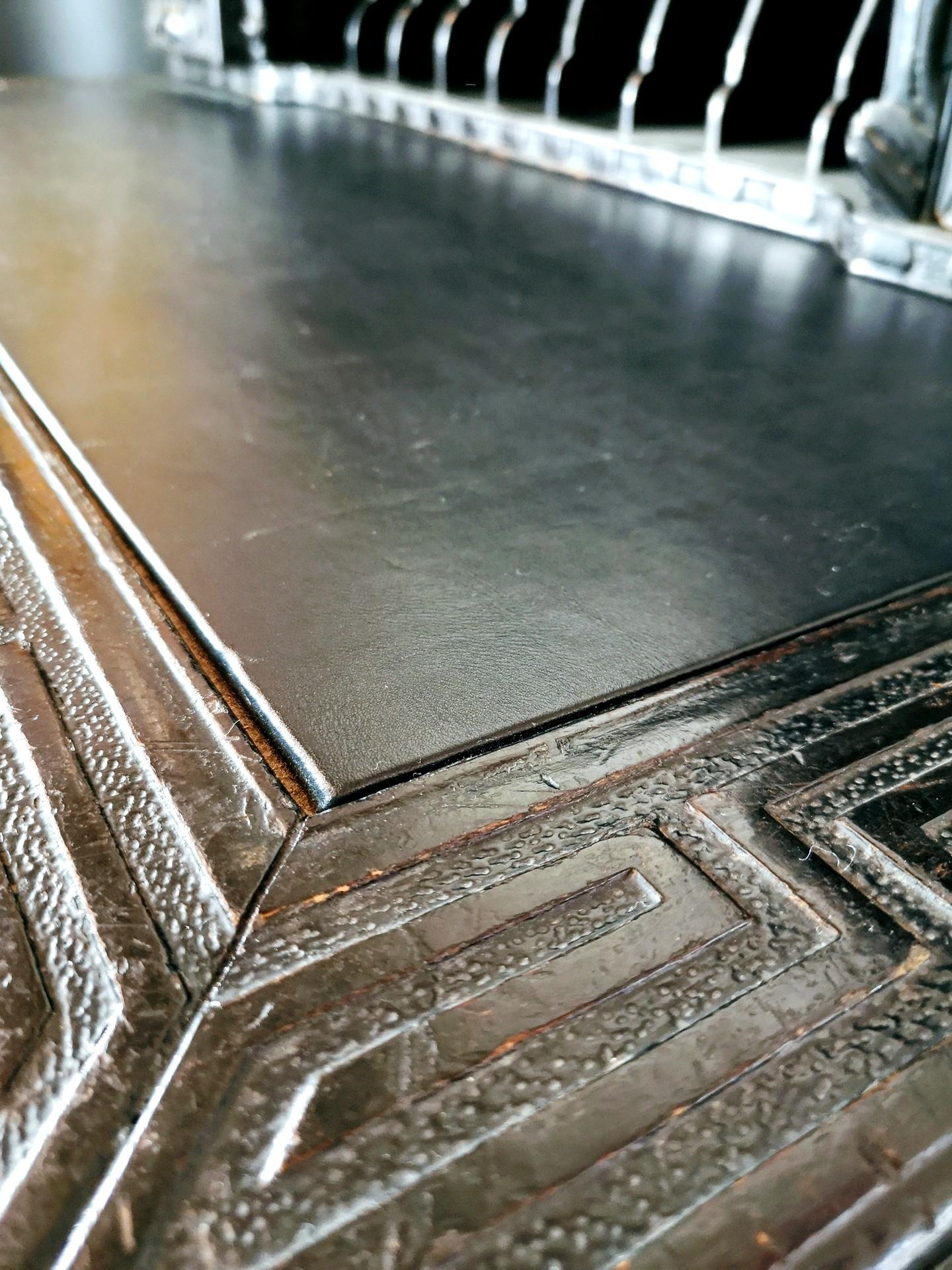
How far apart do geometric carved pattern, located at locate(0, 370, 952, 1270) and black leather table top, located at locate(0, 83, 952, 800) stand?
0.08 m

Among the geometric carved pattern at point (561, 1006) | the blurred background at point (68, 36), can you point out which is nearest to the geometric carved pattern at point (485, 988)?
the geometric carved pattern at point (561, 1006)

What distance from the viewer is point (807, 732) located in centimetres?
85

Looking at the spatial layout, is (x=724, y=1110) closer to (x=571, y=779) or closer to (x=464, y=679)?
(x=571, y=779)

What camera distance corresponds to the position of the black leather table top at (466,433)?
94cm

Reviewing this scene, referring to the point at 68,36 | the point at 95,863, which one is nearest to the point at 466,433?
the point at 95,863

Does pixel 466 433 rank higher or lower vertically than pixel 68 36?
lower

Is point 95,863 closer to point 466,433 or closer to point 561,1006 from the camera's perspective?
point 561,1006

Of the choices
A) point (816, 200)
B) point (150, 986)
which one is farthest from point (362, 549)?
point (816, 200)

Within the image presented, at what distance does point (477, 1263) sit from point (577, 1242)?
0.05 metres

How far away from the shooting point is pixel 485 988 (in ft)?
2.08

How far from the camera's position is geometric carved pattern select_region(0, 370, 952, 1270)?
1.73 ft

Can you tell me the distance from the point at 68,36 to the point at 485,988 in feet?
15.3

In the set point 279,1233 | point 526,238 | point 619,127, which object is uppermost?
point 619,127

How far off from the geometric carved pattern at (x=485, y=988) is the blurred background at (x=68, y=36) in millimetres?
4186
